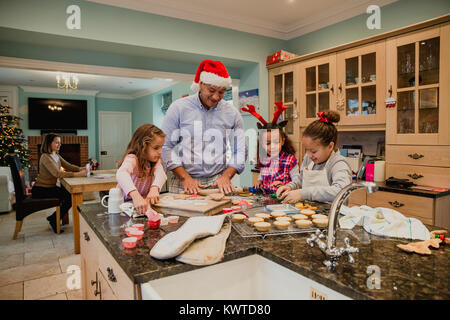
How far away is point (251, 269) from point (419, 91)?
2277 mm

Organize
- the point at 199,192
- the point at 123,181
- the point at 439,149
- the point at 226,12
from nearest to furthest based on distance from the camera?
the point at 123,181 → the point at 199,192 → the point at 439,149 → the point at 226,12

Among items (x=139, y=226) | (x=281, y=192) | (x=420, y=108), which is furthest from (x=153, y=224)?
(x=420, y=108)

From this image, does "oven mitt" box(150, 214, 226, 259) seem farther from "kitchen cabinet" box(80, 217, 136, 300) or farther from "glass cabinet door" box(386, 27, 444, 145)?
"glass cabinet door" box(386, 27, 444, 145)

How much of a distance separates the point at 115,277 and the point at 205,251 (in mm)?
316

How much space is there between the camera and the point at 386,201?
8.15 ft

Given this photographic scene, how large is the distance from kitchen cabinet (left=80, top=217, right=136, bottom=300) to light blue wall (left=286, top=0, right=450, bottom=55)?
10.1 feet

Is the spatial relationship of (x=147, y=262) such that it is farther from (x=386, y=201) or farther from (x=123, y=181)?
(x=386, y=201)

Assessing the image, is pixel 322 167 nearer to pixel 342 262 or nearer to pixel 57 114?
pixel 342 262

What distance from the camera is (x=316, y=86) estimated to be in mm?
3254

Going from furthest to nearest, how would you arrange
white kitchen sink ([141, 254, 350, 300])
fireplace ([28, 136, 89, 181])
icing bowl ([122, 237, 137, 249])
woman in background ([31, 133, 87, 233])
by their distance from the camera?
1. fireplace ([28, 136, 89, 181])
2. woman in background ([31, 133, 87, 233])
3. icing bowl ([122, 237, 137, 249])
4. white kitchen sink ([141, 254, 350, 300])

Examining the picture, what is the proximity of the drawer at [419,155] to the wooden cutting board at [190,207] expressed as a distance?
1863mm

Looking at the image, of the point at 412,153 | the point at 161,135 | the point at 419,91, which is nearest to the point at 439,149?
the point at 412,153

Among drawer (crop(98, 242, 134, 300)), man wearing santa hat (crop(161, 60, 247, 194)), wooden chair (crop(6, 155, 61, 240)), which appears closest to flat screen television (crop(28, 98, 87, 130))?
wooden chair (crop(6, 155, 61, 240))

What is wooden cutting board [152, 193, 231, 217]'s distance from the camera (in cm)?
129
